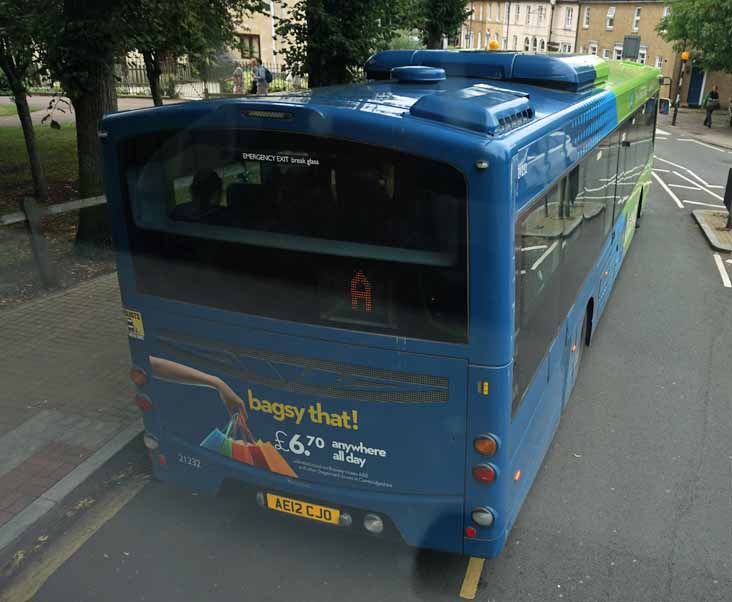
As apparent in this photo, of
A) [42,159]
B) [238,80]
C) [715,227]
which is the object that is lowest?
[715,227]

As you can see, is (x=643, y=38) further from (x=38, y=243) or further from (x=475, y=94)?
(x=475, y=94)

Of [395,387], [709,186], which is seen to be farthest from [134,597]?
[709,186]

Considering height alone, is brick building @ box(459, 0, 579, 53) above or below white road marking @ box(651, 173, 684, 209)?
above

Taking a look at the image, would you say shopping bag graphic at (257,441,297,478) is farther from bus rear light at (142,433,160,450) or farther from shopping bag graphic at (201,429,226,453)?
bus rear light at (142,433,160,450)

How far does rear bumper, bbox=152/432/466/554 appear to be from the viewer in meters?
4.21

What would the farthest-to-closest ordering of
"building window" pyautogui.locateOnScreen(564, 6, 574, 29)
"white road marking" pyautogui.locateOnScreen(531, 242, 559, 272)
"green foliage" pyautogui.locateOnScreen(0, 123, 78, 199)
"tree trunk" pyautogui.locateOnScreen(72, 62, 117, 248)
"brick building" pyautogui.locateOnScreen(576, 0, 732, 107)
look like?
"building window" pyautogui.locateOnScreen(564, 6, 574, 29), "brick building" pyautogui.locateOnScreen(576, 0, 732, 107), "green foliage" pyautogui.locateOnScreen(0, 123, 78, 199), "tree trunk" pyautogui.locateOnScreen(72, 62, 117, 248), "white road marking" pyautogui.locateOnScreen(531, 242, 559, 272)

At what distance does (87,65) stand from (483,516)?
8.66 meters

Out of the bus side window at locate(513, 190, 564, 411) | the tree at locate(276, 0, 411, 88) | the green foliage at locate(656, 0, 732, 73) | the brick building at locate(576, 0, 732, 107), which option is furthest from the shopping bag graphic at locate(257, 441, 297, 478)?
the brick building at locate(576, 0, 732, 107)

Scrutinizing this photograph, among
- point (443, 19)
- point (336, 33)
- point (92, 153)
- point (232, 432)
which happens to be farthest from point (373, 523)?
point (443, 19)

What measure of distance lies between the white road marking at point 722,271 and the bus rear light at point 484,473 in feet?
28.7

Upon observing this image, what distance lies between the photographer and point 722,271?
1190 cm

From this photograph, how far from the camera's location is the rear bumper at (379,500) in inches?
166

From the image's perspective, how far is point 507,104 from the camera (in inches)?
152

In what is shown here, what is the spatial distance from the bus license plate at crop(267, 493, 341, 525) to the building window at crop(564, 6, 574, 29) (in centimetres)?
6196
